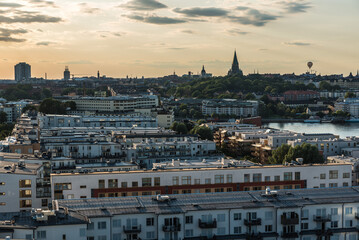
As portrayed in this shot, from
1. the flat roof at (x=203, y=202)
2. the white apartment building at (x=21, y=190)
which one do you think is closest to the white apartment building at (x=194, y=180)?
the white apartment building at (x=21, y=190)

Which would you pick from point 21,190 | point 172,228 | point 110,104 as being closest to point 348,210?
point 172,228

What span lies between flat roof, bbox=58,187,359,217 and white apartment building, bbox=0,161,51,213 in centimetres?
198

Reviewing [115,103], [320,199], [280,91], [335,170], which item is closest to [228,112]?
[115,103]

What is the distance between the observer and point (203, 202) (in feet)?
20.3

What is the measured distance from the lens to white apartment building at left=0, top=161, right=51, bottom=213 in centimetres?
780

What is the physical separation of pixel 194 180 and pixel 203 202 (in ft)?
6.77

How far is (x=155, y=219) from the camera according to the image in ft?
19.1

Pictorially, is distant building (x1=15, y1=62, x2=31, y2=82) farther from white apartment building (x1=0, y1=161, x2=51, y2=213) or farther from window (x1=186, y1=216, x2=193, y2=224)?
window (x1=186, y1=216, x2=193, y2=224)

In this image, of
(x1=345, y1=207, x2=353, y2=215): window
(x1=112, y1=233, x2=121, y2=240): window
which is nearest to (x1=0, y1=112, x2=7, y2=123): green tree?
(x1=112, y1=233, x2=121, y2=240): window

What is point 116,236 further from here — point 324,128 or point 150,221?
point 324,128

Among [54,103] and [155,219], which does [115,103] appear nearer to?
[54,103]

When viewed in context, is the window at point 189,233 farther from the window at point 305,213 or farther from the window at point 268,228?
the window at point 305,213

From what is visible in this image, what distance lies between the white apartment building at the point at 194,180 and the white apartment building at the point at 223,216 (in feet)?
5.44

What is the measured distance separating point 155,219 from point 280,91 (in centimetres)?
4865
